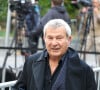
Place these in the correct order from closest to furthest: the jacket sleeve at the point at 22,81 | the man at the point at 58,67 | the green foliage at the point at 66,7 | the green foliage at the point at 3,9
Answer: the man at the point at 58,67 < the jacket sleeve at the point at 22,81 < the green foliage at the point at 3,9 < the green foliage at the point at 66,7

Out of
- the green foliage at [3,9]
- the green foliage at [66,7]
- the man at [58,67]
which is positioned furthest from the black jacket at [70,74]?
the green foliage at [66,7]

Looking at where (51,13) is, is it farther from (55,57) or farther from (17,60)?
(55,57)

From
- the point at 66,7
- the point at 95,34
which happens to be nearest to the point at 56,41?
the point at 95,34

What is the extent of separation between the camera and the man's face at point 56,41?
3.06 m

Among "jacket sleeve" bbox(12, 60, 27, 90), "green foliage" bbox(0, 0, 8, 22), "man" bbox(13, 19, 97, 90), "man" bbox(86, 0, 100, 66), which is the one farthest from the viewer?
"man" bbox(86, 0, 100, 66)

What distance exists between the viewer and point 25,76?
10.5ft

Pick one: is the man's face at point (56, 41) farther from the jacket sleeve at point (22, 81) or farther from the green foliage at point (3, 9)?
the green foliage at point (3, 9)

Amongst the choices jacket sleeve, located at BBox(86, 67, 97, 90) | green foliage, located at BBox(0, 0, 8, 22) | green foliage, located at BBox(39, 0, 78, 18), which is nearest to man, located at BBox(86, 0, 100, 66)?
green foliage, located at BBox(39, 0, 78, 18)

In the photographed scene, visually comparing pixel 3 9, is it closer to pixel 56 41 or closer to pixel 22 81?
pixel 22 81

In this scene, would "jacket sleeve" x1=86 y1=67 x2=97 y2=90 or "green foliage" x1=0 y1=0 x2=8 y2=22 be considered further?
"green foliage" x1=0 y1=0 x2=8 y2=22

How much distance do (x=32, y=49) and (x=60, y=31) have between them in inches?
122

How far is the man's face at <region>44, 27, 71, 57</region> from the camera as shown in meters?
3.06

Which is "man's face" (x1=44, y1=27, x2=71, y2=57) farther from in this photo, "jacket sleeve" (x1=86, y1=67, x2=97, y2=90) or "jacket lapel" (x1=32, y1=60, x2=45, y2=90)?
"jacket sleeve" (x1=86, y1=67, x2=97, y2=90)

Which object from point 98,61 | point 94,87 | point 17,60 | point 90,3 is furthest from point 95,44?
point 94,87
